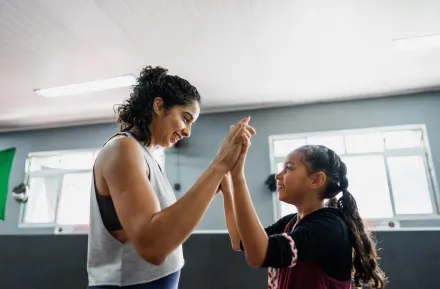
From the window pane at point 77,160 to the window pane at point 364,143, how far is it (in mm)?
4928

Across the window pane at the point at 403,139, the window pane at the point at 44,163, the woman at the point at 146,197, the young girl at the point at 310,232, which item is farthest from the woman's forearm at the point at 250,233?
the window pane at the point at 44,163

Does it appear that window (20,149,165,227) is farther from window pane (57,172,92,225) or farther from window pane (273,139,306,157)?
window pane (273,139,306,157)

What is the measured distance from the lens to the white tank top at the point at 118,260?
749 mm

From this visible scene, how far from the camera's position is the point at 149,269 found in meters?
0.77

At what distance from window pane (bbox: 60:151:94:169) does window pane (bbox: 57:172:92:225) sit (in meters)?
0.17

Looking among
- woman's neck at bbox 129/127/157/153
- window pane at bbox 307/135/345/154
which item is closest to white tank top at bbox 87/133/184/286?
woman's neck at bbox 129/127/157/153

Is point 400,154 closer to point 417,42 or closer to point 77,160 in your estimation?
point 417,42

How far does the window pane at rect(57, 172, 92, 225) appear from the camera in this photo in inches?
209

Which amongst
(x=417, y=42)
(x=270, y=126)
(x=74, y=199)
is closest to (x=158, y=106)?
(x=417, y=42)

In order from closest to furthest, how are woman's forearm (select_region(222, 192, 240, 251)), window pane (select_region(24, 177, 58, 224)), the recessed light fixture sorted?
woman's forearm (select_region(222, 192, 240, 251)) < the recessed light fixture < window pane (select_region(24, 177, 58, 224))

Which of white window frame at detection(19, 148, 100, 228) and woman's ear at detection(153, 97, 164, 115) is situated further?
white window frame at detection(19, 148, 100, 228)

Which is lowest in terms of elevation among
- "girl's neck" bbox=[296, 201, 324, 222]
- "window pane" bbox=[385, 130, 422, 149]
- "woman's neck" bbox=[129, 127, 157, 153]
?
"girl's neck" bbox=[296, 201, 324, 222]

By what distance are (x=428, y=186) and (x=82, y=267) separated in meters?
4.88

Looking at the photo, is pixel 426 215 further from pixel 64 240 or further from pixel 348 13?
pixel 64 240
